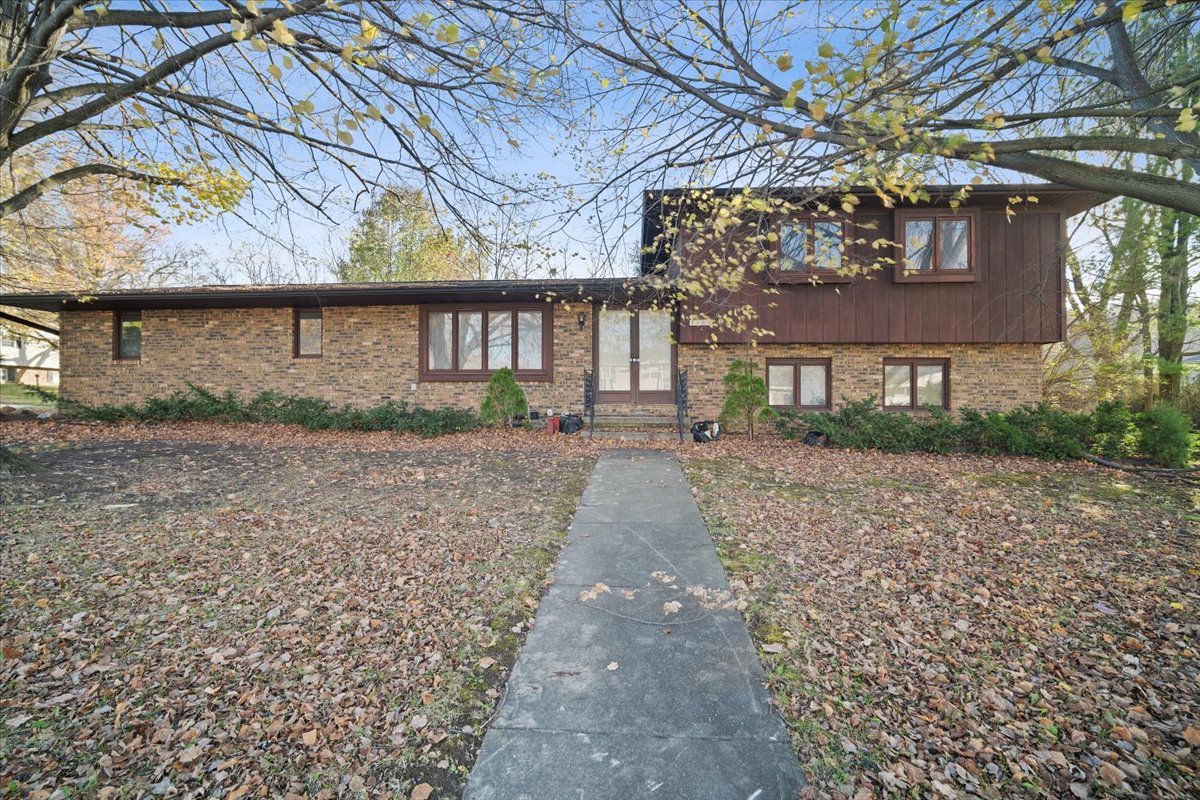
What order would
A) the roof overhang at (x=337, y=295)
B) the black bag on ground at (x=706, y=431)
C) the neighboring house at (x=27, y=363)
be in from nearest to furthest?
the black bag on ground at (x=706, y=431)
the roof overhang at (x=337, y=295)
the neighboring house at (x=27, y=363)

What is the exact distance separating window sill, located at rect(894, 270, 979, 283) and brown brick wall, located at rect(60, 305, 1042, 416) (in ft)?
4.66

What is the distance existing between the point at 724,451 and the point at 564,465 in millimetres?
3056

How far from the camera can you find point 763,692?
8.08 feet

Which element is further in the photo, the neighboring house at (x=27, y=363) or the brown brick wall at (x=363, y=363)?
the neighboring house at (x=27, y=363)

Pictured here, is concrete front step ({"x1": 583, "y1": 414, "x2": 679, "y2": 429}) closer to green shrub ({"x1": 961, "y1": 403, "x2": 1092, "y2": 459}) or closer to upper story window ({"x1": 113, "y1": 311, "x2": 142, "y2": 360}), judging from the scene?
green shrub ({"x1": 961, "y1": 403, "x2": 1092, "y2": 459})

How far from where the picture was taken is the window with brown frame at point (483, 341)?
472 inches

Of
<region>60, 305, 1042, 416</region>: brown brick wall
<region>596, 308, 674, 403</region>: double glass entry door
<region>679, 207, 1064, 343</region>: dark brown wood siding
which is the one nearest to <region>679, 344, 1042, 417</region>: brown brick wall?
<region>60, 305, 1042, 416</region>: brown brick wall

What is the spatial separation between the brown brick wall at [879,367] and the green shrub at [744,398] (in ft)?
3.08

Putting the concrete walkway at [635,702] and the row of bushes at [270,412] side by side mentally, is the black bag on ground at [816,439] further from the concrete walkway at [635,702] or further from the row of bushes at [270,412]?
the row of bushes at [270,412]

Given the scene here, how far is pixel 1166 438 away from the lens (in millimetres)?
7918

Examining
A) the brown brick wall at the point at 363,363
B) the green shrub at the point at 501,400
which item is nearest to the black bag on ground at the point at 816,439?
the brown brick wall at the point at 363,363

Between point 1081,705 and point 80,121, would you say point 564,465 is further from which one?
point 80,121

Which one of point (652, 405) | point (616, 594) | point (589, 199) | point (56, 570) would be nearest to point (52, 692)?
point (56, 570)

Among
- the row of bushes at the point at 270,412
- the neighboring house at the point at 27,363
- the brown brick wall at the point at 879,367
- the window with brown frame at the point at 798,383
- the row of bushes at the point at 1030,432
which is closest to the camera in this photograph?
the row of bushes at the point at 1030,432
